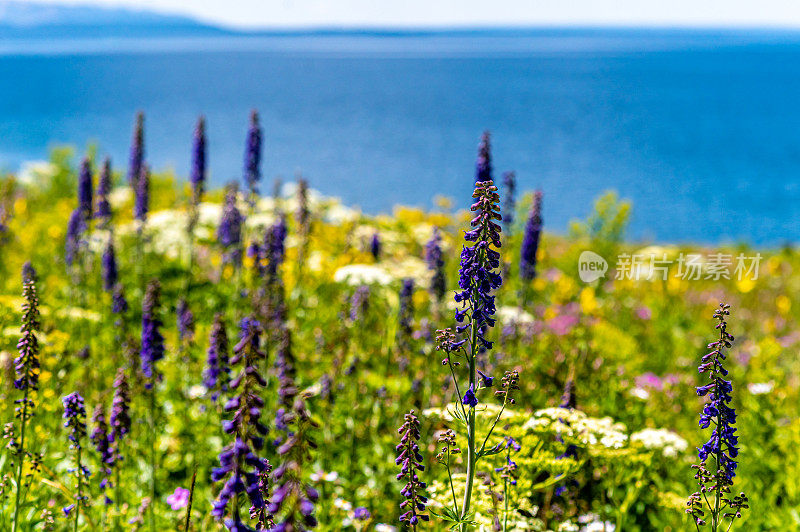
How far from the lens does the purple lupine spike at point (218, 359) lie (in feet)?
14.8

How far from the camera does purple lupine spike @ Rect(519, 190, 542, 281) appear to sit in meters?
7.31

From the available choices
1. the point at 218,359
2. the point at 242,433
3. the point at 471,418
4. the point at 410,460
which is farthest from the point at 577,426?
the point at 242,433

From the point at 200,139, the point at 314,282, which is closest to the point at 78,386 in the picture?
the point at 200,139

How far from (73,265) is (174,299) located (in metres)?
1.43

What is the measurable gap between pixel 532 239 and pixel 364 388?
2.31 metres

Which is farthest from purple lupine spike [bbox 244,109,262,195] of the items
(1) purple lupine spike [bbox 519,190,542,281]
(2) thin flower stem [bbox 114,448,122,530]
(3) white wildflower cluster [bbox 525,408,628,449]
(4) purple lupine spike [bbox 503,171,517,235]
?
→ (3) white wildflower cluster [bbox 525,408,628,449]

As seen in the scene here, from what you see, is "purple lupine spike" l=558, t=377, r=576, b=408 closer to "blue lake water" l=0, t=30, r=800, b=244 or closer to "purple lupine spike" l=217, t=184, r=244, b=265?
"purple lupine spike" l=217, t=184, r=244, b=265

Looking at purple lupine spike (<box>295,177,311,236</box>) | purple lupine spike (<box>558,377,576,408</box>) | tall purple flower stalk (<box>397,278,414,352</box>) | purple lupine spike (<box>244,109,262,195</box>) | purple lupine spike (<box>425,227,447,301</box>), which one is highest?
purple lupine spike (<box>244,109,262,195</box>)

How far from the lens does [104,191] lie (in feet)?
28.6

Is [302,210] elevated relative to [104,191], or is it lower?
lower

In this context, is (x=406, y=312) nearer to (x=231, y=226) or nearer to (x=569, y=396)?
(x=569, y=396)

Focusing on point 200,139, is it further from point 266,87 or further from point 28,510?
point 266,87

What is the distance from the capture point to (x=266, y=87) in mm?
149625

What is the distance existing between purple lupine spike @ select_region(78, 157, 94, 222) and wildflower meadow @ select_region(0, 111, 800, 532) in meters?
0.03
